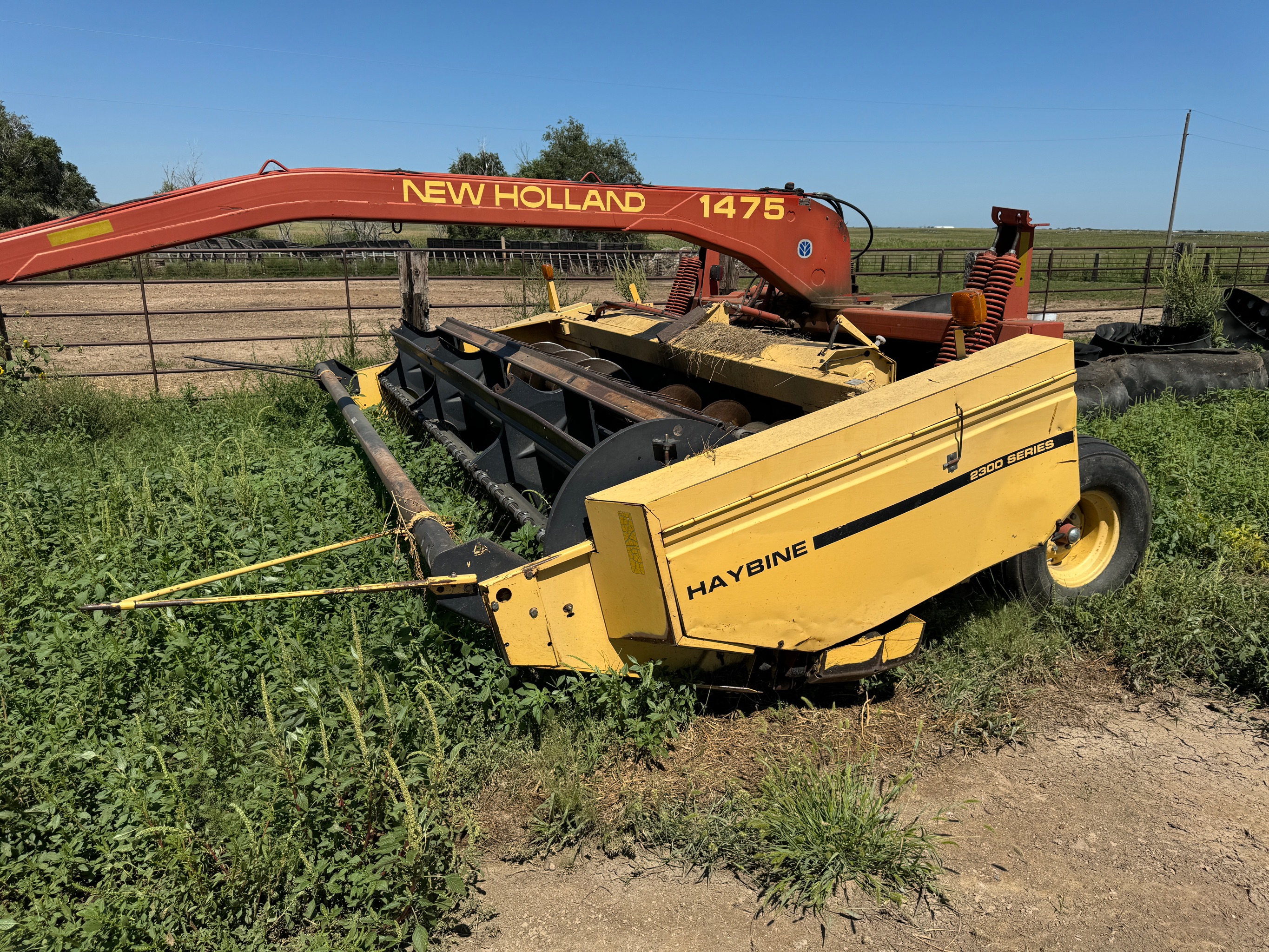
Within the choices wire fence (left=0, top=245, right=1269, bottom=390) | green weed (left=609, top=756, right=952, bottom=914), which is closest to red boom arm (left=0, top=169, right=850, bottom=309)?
green weed (left=609, top=756, right=952, bottom=914)

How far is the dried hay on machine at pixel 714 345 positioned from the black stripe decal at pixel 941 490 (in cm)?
140

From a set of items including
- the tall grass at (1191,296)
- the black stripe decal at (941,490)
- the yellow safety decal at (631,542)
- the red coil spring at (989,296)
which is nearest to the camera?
the yellow safety decal at (631,542)

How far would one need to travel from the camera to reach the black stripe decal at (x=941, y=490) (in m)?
2.90

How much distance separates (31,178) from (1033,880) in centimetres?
4794

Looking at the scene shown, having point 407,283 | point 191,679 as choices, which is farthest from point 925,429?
point 407,283

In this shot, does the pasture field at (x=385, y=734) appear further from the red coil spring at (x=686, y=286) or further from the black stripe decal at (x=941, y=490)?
the red coil spring at (x=686, y=286)

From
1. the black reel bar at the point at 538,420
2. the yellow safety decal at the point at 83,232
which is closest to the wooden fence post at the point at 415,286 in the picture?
the black reel bar at the point at 538,420

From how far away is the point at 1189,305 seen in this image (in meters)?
9.55

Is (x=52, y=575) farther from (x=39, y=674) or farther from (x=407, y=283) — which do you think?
(x=407, y=283)

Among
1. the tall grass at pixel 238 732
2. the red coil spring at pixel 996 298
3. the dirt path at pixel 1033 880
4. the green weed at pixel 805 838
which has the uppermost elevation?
→ the red coil spring at pixel 996 298

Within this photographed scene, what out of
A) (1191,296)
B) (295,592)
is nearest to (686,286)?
(295,592)

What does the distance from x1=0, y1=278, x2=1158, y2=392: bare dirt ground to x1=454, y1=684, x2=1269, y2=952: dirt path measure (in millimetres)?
7650

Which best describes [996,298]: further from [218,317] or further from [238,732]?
[218,317]

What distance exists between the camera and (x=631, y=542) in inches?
106
